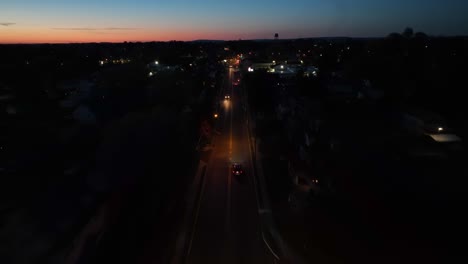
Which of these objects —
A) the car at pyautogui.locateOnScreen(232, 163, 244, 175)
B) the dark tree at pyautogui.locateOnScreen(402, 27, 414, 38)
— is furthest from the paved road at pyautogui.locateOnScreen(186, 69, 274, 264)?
the dark tree at pyautogui.locateOnScreen(402, 27, 414, 38)

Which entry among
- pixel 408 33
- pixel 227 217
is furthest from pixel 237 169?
pixel 408 33

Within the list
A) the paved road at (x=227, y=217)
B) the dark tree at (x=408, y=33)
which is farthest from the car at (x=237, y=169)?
the dark tree at (x=408, y=33)

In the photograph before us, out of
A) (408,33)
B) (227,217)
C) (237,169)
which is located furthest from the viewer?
(408,33)

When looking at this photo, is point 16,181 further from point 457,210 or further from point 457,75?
point 457,75

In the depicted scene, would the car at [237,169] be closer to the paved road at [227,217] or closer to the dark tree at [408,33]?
the paved road at [227,217]

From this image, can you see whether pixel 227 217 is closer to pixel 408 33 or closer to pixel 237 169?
pixel 237 169

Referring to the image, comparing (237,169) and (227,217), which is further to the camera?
(237,169)

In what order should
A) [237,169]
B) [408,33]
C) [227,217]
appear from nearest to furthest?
1. [227,217]
2. [237,169]
3. [408,33]

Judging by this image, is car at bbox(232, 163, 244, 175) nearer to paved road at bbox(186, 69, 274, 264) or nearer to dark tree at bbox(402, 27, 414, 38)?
paved road at bbox(186, 69, 274, 264)
